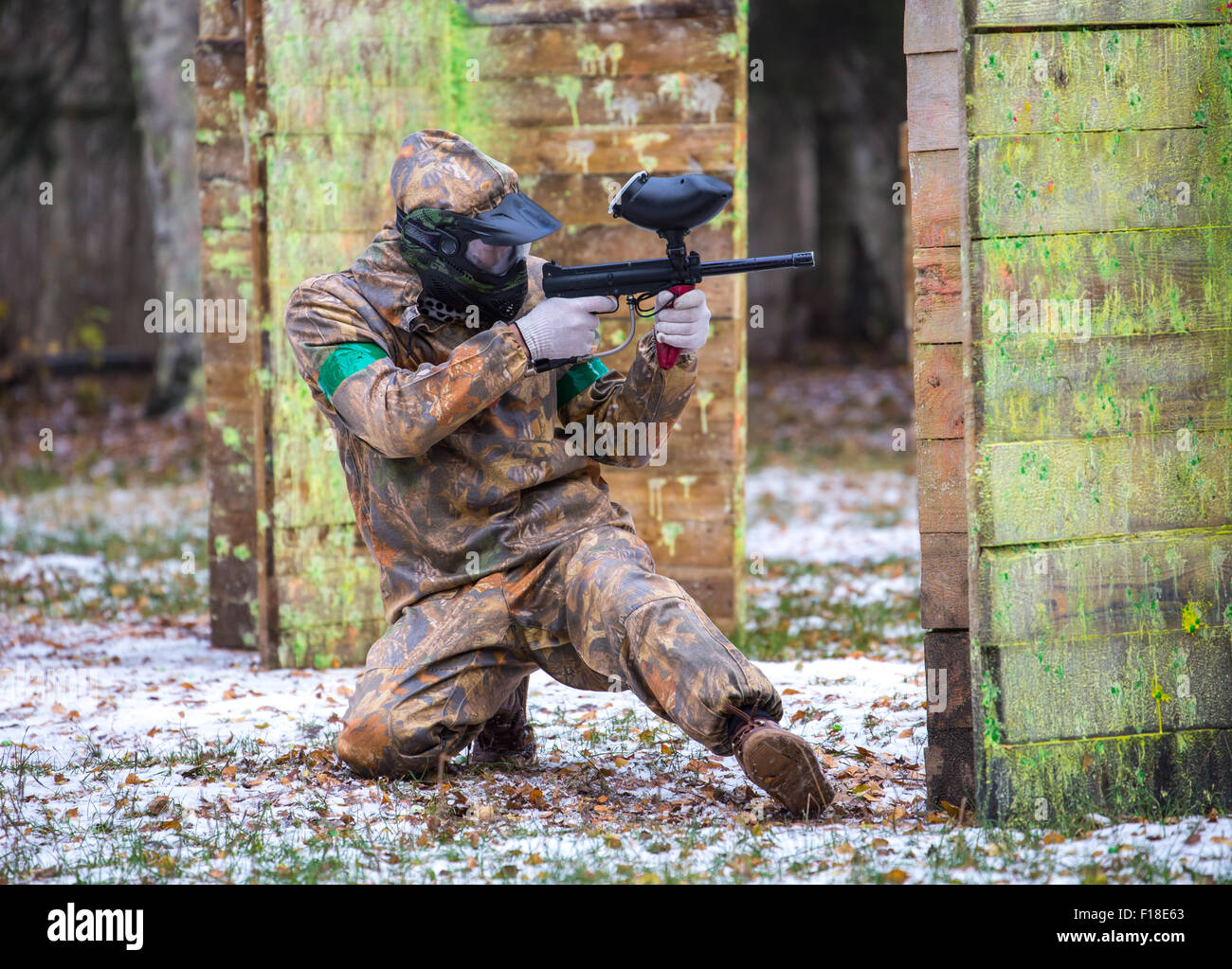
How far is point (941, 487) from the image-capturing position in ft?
11.5

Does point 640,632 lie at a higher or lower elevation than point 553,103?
lower

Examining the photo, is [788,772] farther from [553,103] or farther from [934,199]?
[553,103]

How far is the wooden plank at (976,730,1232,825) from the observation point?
3.15 meters

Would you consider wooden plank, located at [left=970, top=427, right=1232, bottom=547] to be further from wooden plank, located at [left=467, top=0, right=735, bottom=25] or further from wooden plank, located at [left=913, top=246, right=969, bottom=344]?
wooden plank, located at [left=467, top=0, right=735, bottom=25]

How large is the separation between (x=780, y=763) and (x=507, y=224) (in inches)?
61.3

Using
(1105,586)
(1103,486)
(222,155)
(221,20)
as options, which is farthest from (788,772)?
(221,20)

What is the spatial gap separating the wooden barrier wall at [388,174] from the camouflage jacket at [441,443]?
1550 millimetres

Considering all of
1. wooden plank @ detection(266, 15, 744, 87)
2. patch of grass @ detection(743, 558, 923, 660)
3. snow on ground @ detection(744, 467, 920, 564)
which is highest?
wooden plank @ detection(266, 15, 744, 87)

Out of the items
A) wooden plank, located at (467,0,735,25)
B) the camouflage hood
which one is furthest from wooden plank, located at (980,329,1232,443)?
wooden plank, located at (467,0,735,25)

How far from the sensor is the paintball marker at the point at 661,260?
3.49 meters

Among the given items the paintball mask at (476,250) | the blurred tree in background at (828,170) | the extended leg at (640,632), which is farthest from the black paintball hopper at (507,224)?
the blurred tree in background at (828,170)

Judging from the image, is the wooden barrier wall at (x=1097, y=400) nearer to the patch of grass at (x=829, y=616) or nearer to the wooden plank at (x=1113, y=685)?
the wooden plank at (x=1113, y=685)
